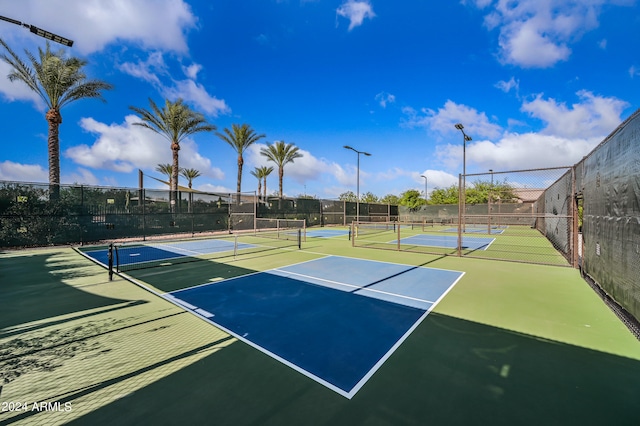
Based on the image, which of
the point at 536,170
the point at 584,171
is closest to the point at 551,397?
the point at 584,171

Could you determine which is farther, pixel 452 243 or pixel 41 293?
pixel 452 243

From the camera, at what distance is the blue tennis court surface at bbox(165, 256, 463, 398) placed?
11.5ft

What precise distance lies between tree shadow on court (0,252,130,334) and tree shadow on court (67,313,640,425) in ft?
12.9

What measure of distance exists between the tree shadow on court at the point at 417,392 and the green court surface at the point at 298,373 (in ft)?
0.04

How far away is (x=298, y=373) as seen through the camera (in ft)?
10.5

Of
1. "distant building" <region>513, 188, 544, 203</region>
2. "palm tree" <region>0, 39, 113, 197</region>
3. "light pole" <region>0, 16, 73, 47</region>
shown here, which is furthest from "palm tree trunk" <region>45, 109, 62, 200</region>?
"distant building" <region>513, 188, 544, 203</region>

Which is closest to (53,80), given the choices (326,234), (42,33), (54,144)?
(54,144)

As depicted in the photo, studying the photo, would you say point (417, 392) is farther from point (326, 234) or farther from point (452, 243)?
point (326, 234)

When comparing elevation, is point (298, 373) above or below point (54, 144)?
below

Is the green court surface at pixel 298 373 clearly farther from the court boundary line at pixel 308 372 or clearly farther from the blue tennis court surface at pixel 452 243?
the blue tennis court surface at pixel 452 243

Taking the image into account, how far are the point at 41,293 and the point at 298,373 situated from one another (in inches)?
274

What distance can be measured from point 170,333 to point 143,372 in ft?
3.56

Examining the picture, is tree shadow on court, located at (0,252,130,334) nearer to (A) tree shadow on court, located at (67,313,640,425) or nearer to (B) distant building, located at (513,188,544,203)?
(A) tree shadow on court, located at (67,313,640,425)

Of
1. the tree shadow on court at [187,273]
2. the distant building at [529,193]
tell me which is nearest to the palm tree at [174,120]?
the tree shadow on court at [187,273]
